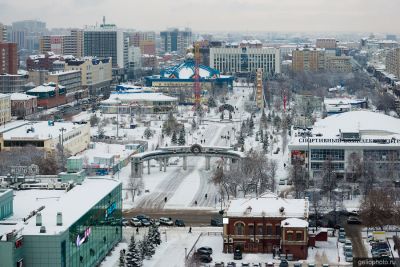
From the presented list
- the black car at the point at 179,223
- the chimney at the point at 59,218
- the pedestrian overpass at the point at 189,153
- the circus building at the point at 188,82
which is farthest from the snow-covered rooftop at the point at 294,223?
the circus building at the point at 188,82

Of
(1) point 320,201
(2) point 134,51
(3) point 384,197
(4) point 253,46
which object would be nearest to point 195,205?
(1) point 320,201

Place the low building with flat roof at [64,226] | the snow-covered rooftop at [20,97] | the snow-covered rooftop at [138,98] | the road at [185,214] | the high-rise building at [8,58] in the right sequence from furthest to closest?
the high-rise building at [8,58], the snow-covered rooftop at [138,98], the snow-covered rooftop at [20,97], the road at [185,214], the low building with flat roof at [64,226]

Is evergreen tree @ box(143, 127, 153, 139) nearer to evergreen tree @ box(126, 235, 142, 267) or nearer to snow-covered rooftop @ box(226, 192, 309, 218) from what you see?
snow-covered rooftop @ box(226, 192, 309, 218)

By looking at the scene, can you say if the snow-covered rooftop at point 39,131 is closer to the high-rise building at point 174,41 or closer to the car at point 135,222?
the car at point 135,222

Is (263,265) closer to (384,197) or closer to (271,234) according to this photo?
(271,234)

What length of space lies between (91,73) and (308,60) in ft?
65.8

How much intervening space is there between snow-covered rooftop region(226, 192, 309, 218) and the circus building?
31.0 m

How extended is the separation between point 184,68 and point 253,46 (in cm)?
1687

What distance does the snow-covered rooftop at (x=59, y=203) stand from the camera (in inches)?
574

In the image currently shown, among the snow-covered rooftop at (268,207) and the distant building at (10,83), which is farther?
the distant building at (10,83)

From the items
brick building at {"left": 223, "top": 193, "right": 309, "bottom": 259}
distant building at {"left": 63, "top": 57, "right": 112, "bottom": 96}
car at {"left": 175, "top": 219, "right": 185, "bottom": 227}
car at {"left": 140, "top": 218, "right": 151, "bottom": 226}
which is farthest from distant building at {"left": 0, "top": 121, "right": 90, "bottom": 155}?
distant building at {"left": 63, "top": 57, "right": 112, "bottom": 96}

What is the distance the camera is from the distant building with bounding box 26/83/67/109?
45875 millimetres

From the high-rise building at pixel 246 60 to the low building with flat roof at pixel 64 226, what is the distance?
165ft

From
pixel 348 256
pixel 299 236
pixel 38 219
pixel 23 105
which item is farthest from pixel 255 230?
pixel 23 105
